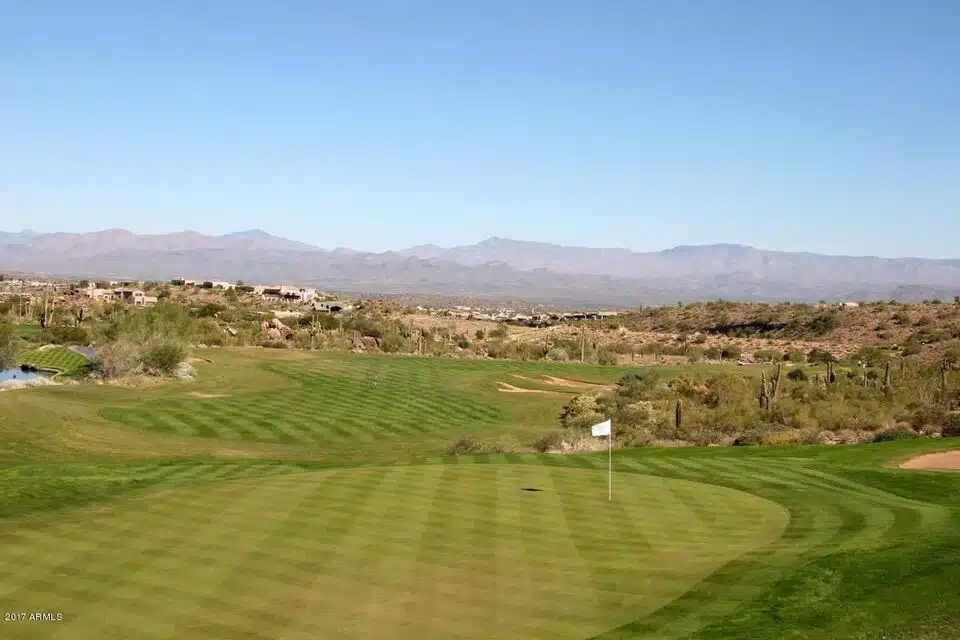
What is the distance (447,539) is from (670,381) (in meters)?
44.1

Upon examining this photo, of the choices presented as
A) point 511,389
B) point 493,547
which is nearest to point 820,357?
point 511,389

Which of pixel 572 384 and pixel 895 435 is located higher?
pixel 895 435

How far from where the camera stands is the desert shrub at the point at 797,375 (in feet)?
196

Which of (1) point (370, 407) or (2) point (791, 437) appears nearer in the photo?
(2) point (791, 437)

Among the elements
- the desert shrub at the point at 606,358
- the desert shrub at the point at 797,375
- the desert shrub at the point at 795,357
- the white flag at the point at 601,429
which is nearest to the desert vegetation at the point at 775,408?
the desert shrub at the point at 797,375

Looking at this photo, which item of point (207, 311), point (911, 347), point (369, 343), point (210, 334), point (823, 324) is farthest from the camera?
point (823, 324)

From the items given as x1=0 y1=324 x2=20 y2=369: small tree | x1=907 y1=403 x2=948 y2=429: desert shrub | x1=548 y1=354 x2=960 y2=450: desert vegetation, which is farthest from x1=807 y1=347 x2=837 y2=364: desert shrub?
x1=0 y1=324 x2=20 y2=369: small tree

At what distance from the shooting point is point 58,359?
198 feet

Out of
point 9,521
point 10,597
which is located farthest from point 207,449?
point 10,597

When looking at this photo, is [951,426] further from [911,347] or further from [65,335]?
[65,335]

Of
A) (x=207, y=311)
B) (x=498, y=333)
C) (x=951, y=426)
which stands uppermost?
(x=207, y=311)

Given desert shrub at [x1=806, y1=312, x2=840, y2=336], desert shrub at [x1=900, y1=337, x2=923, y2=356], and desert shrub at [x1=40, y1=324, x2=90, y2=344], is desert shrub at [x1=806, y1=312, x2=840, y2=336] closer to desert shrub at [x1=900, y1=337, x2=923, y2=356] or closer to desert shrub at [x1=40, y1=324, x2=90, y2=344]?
desert shrub at [x1=900, y1=337, x2=923, y2=356]

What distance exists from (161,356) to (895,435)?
38.5m

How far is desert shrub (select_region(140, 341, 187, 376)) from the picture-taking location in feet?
178
